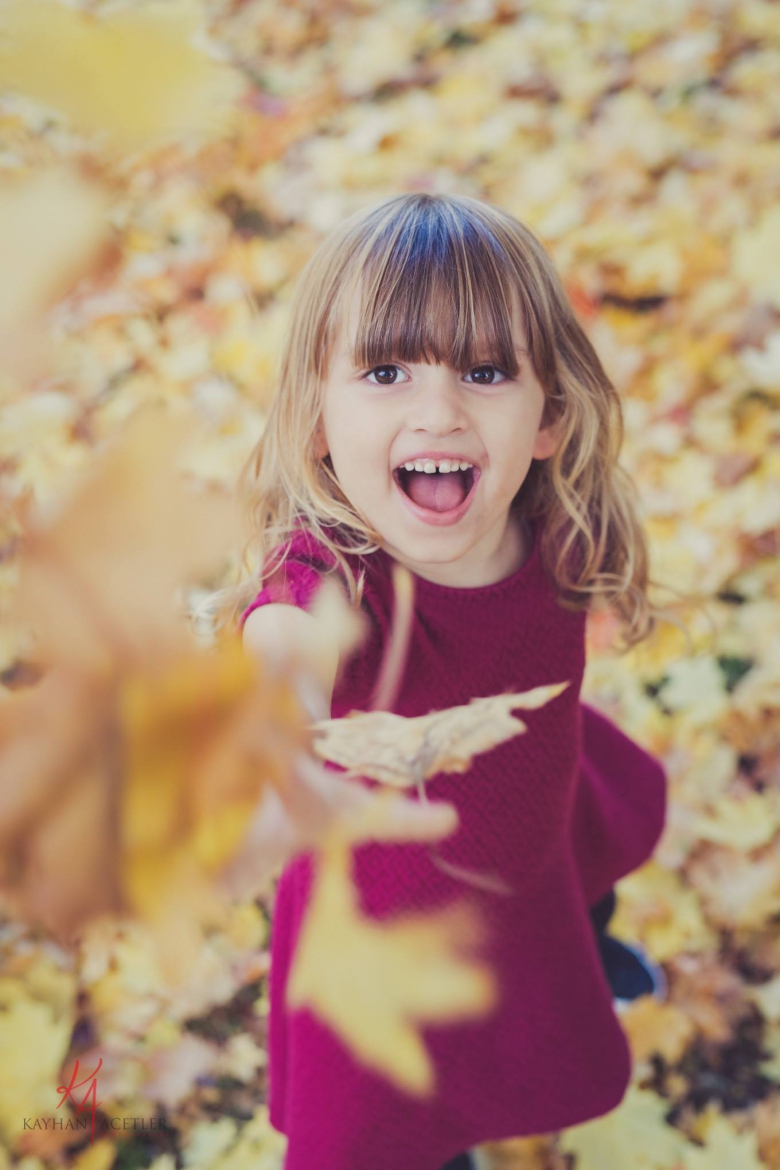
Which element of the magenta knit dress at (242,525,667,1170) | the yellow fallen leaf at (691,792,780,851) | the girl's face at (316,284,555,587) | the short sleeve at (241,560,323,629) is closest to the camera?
the short sleeve at (241,560,323,629)

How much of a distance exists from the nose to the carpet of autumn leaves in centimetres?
16

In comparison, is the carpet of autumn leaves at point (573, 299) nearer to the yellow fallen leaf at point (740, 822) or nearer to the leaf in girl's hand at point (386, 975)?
the yellow fallen leaf at point (740, 822)

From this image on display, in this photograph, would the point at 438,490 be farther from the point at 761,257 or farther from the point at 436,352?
the point at 761,257

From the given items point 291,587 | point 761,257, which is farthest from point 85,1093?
point 761,257

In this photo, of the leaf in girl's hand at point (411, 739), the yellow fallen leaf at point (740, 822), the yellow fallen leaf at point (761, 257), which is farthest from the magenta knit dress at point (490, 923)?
the yellow fallen leaf at point (761, 257)

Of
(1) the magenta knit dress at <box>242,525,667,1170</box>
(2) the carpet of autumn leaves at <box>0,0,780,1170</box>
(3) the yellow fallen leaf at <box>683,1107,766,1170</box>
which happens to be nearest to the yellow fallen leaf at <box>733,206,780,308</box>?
(2) the carpet of autumn leaves at <box>0,0,780,1170</box>

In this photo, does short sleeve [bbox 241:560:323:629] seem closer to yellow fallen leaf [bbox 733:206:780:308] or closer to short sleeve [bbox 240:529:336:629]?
short sleeve [bbox 240:529:336:629]

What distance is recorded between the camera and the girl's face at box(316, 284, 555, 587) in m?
0.69

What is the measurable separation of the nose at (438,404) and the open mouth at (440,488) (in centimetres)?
5

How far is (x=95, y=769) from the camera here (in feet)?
0.47

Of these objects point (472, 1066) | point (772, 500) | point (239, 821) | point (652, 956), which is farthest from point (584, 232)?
point (239, 821)

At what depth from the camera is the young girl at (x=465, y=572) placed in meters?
A: 0.71

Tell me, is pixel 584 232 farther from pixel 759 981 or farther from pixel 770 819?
pixel 759 981

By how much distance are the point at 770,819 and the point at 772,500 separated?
0.57m
